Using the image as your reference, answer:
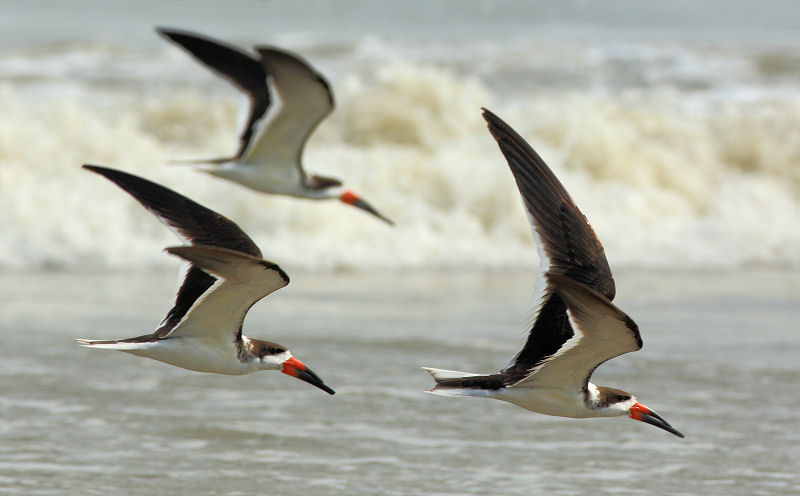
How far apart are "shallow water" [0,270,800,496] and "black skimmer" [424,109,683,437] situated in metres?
0.72

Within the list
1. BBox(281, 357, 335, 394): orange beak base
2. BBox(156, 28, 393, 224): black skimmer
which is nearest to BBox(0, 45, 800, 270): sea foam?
BBox(156, 28, 393, 224): black skimmer

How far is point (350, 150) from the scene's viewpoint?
50.8 feet

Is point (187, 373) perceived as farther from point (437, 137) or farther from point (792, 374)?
point (437, 137)

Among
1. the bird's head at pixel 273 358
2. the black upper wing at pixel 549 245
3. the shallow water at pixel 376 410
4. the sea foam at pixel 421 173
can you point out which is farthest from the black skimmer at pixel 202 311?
the sea foam at pixel 421 173

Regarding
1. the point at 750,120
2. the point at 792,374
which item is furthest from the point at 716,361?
the point at 750,120

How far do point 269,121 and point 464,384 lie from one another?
3.83 metres

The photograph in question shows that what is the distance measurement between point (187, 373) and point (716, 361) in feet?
10.0

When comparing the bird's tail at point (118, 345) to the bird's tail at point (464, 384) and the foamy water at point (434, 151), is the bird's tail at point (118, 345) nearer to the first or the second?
the bird's tail at point (464, 384)

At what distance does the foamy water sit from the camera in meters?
12.0

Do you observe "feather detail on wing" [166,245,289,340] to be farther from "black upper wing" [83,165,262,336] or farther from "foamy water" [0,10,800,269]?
"foamy water" [0,10,800,269]

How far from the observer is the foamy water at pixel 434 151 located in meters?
12.0

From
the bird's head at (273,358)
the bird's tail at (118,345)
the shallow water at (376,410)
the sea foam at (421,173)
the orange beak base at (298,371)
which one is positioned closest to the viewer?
the bird's tail at (118,345)

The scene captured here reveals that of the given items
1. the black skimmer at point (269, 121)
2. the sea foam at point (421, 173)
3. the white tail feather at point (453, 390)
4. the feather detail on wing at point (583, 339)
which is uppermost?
the sea foam at point (421, 173)

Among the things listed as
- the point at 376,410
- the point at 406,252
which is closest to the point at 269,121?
the point at 376,410
